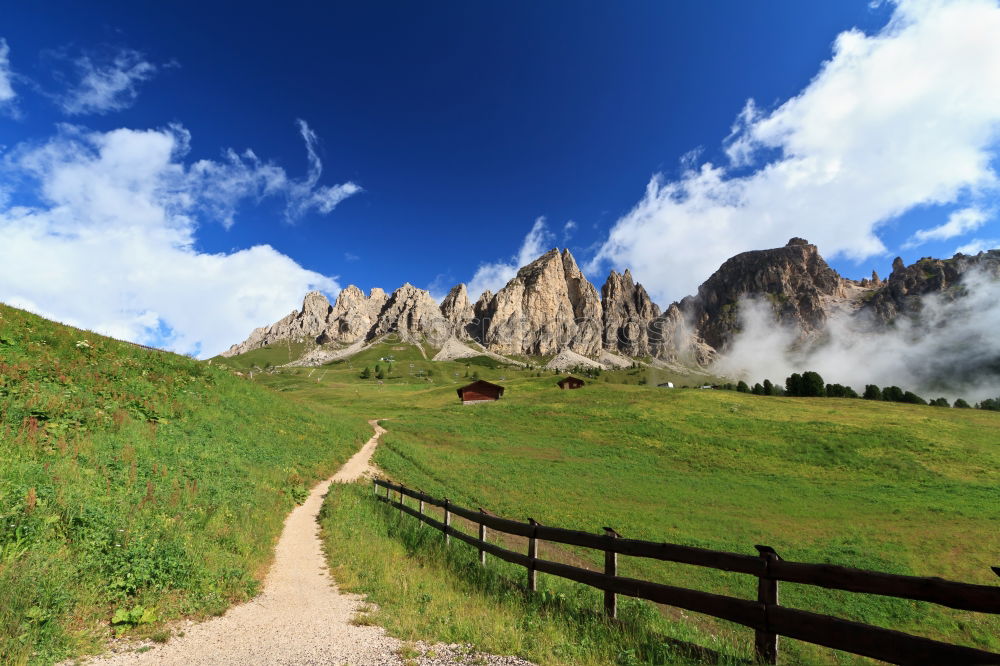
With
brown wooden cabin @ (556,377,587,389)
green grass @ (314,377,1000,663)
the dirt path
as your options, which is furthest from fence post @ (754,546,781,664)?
brown wooden cabin @ (556,377,587,389)

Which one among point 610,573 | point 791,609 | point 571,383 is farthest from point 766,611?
point 571,383

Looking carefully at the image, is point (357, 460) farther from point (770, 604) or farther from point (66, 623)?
point (770, 604)

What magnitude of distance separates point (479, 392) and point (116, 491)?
8301 centimetres

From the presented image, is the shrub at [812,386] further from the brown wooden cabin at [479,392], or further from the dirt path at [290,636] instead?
the dirt path at [290,636]

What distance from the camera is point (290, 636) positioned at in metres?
7.34

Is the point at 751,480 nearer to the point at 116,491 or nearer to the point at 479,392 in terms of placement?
the point at 116,491

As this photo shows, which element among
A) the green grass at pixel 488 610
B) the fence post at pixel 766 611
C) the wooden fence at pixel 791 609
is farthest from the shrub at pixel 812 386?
the fence post at pixel 766 611

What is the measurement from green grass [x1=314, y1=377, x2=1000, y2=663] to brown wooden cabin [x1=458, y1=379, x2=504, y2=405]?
26458 mm

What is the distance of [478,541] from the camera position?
37.9 feet

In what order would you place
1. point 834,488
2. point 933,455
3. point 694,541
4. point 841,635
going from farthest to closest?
point 933,455
point 834,488
point 694,541
point 841,635

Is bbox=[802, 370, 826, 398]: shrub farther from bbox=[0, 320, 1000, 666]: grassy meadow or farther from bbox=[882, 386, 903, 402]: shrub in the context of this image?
bbox=[0, 320, 1000, 666]: grassy meadow

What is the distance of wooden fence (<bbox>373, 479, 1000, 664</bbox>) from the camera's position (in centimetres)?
431

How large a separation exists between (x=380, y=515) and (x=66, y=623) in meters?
11.5

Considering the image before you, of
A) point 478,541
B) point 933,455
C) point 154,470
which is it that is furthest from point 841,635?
point 933,455
